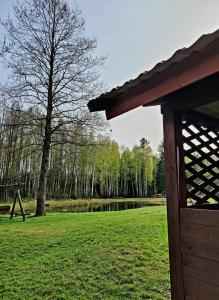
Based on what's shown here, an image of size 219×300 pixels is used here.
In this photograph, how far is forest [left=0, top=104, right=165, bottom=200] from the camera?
507 inches

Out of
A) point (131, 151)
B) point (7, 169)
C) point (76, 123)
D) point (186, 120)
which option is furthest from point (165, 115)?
point (131, 151)

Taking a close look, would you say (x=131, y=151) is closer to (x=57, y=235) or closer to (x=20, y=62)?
(x=20, y=62)

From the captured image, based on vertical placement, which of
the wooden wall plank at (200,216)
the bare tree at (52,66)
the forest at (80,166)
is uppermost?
the bare tree at (52,66)

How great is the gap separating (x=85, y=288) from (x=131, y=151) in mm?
35493

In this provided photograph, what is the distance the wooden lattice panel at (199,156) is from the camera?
2760 millimetres

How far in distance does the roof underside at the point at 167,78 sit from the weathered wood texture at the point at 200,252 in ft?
3.24

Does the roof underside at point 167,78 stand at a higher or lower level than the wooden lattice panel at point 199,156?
higher

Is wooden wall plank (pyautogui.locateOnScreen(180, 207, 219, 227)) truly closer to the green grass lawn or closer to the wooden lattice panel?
the wooden lattice panel

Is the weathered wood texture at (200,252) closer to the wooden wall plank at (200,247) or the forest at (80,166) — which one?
the wooden wall plank at (200,247)

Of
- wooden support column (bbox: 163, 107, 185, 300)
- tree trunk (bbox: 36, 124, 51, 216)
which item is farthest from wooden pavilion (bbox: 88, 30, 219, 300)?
tree trunk (bbox: 36, 124, 51, 216)

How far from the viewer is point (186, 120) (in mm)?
2814

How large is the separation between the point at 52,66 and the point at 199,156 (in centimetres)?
1056

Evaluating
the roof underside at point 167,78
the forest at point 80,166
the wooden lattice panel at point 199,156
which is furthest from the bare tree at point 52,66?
the roof underside at point 167,78

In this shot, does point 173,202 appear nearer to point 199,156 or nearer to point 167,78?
point 199,156
